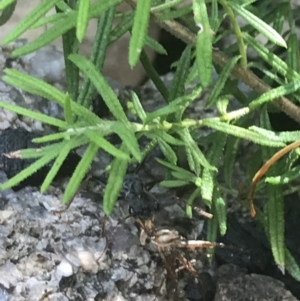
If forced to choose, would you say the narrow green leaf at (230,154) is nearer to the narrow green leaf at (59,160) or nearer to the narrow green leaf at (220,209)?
the narrow green leaf at (220,209)

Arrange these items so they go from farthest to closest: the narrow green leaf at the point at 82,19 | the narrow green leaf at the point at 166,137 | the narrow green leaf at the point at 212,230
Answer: the narrow green leaf at the point at 212,230 < the narrow green leaf at the point at 166,137 < the narrow green leaf at the point at 82,19

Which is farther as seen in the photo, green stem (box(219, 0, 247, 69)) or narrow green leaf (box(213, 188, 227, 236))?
narrow green leaf (box(213, 188, 227, 236))

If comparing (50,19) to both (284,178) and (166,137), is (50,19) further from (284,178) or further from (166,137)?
(284,178)

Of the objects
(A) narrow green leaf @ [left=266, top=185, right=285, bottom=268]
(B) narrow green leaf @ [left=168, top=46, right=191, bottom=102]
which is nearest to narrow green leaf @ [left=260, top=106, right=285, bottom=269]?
(A) narrow green leaf @ [left=266, top=185, right=285, bottom=268]

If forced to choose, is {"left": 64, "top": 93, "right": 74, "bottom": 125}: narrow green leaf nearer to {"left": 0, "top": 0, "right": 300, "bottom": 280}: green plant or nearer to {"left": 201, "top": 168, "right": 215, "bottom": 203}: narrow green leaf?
{"left": 0, "top": 0, "right": 300, "bottom": 280}: green plant

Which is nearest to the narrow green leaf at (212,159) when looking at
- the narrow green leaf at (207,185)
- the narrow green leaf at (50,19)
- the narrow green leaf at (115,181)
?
the narrow green leaf at (207,185)

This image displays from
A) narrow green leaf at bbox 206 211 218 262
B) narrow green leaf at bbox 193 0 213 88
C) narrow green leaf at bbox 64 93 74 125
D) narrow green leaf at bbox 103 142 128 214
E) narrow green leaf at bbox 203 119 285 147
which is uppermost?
narrow green leaf at bbox 193 0 213 88

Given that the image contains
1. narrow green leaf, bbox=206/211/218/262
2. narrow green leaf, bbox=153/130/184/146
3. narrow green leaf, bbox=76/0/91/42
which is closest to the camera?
narrow green leaf, bbox=76/0/91/42
